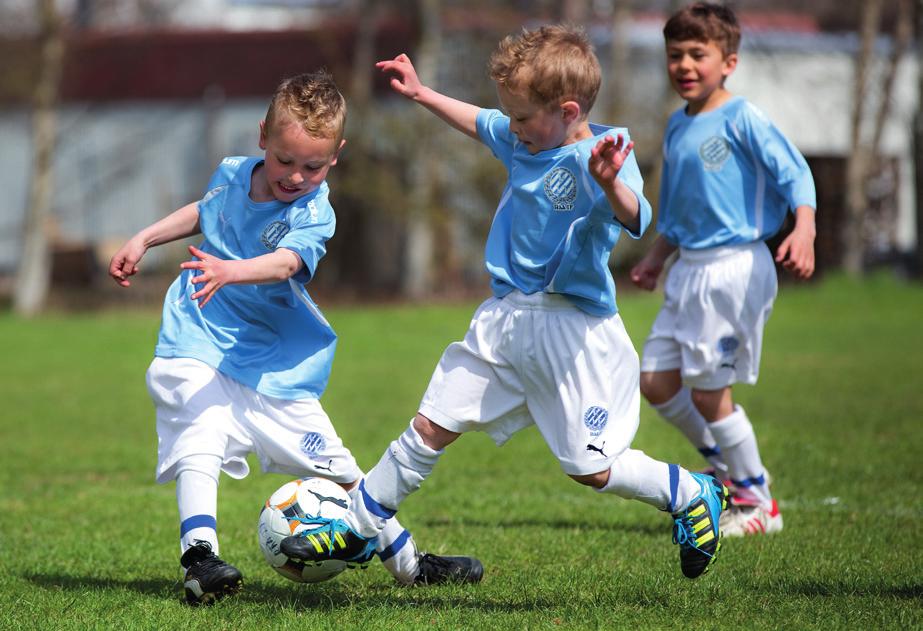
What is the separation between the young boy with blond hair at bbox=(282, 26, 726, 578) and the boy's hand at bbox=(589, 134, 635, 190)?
252mm

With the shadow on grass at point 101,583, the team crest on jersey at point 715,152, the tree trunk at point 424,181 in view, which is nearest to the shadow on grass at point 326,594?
the shadow on grass at point 101,583

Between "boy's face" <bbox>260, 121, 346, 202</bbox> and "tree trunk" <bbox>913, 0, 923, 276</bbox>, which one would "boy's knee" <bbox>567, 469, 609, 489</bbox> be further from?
"tree trunk" <bbox>913, 0, 923, 276</bbox>

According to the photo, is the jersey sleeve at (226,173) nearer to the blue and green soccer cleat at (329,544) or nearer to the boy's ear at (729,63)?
the blue and green soccer cleat at (329,544)

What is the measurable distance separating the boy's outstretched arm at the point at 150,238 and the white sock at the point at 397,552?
48.8 inches

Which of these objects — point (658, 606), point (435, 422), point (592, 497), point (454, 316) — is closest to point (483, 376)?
point (435, 422)

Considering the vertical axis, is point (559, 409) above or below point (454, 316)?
above

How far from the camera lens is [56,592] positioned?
4277 mm

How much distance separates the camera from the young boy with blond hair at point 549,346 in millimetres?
3891

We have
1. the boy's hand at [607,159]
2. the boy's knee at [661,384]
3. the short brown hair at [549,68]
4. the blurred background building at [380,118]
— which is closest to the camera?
the boy's hand at [607,159]

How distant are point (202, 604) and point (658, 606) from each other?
57.8 inches

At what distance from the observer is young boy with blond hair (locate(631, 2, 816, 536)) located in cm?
530

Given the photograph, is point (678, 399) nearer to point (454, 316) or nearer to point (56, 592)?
point (56, 592)

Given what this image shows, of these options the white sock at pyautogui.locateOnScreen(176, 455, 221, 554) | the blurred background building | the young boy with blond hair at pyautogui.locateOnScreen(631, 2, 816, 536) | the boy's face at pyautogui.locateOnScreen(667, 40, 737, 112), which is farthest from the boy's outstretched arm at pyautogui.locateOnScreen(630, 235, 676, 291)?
the blurred background building

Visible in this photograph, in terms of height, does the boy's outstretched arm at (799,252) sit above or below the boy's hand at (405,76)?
below
